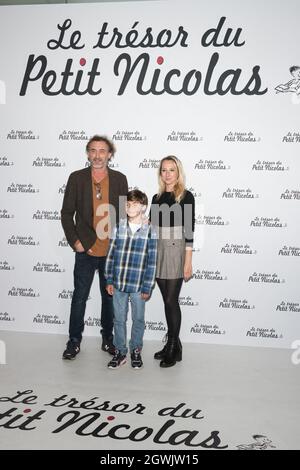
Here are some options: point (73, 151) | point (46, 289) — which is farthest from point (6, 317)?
point (73, 151)

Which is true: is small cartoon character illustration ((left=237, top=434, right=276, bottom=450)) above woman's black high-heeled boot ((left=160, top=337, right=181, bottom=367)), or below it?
below

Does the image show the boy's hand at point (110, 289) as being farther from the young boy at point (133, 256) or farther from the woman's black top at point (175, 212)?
the woman's black top at point (175, 212)

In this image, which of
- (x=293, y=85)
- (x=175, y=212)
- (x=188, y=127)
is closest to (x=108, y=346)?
(x=175, y=212)

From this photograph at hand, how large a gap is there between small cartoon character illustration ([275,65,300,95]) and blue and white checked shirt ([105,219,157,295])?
1665 millimetres

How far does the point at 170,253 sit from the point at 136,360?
81 centimetres

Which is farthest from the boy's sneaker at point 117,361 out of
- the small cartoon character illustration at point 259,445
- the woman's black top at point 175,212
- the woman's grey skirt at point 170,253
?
the small cartoon character illustration at point 259,445

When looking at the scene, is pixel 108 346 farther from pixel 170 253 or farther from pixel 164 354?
pixel 170 253

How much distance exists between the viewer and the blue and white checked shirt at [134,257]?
10.2 ft

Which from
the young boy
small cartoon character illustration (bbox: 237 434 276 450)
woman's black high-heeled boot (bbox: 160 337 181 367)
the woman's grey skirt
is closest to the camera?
small cartoon character illustration (bbox: 237 434 276 450)

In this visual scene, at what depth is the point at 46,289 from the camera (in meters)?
4.05

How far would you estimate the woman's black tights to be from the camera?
10.7ft

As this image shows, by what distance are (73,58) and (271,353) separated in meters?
2.98

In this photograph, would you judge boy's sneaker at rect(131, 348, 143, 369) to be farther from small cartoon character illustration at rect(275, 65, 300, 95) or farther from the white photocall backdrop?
small cartoon character illustration at rect(275, 65, 300, 95)

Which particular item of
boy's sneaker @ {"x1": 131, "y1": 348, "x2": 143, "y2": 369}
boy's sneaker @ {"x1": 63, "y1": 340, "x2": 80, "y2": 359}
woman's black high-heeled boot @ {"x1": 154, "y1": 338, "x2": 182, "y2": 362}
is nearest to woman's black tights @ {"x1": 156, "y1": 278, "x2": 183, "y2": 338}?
woman's black high-heeled boot @ {"x1": 154, "y1": 338, "x2": 182, "y2": 362}
